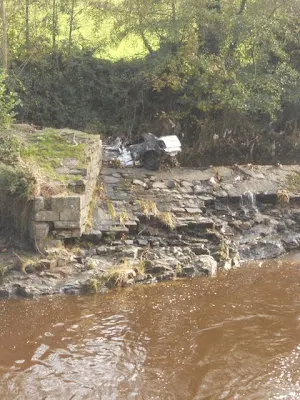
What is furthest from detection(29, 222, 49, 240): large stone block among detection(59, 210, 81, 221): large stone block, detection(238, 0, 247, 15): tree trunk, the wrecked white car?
detection(238, 0, 247, 15): tree trunk

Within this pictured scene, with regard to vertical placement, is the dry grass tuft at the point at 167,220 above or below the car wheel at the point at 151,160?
below

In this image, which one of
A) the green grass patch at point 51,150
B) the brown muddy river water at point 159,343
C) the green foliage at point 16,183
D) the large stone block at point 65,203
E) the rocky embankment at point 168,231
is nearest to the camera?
the brown muddy river water at point 159,343

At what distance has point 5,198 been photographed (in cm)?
895

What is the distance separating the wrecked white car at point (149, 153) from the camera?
1227 cm

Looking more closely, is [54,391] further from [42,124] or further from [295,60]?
[295,60]

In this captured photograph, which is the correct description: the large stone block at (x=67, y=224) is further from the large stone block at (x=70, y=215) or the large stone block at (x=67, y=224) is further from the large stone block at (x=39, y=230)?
the large stone block at (x=39, y=230)

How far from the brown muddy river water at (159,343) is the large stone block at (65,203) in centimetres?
175

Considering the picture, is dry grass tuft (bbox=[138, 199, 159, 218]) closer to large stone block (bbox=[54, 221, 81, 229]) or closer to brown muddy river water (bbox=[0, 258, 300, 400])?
large stone block (bbox=[54, 221, 81, 229])

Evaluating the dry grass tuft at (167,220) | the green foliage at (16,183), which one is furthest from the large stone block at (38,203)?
the dry grass tuft at (167,220)

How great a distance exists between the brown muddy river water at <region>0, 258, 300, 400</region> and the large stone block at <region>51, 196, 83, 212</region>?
1.75 m

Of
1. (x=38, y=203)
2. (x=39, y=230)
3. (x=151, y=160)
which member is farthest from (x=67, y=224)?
(x=151, y=160)

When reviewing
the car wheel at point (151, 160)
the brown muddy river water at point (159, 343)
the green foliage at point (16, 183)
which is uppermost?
the car wheel at point (151, 160)

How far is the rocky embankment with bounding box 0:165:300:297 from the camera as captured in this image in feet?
27.0

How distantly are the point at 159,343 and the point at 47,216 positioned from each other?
3.39m
